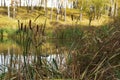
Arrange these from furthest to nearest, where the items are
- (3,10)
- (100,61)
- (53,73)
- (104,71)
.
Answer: (3,10), (53,73), (100,61), (104,71)

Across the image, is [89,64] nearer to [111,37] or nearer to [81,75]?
[81,75]

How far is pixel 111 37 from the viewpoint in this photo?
5551mm

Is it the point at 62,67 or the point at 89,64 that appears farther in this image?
the point at 62,67

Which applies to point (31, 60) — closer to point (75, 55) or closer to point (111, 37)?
point (75, 55)

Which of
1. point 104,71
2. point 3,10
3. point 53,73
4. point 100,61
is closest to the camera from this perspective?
point 104,71

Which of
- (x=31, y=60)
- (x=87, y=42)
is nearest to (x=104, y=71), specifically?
(x=87, y=42)

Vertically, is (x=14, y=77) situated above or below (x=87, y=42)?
below

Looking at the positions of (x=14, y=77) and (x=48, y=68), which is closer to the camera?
(x=14, y=77)

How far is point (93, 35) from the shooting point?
6.13m

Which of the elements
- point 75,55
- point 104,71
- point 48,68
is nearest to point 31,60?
point 48,68

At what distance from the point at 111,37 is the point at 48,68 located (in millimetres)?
1196

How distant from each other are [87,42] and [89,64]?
69 cm

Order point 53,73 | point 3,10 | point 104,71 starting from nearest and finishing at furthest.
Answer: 1. point 104,71
2. point 53,73
3. point 3,10

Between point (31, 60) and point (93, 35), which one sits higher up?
point (93, 35)
